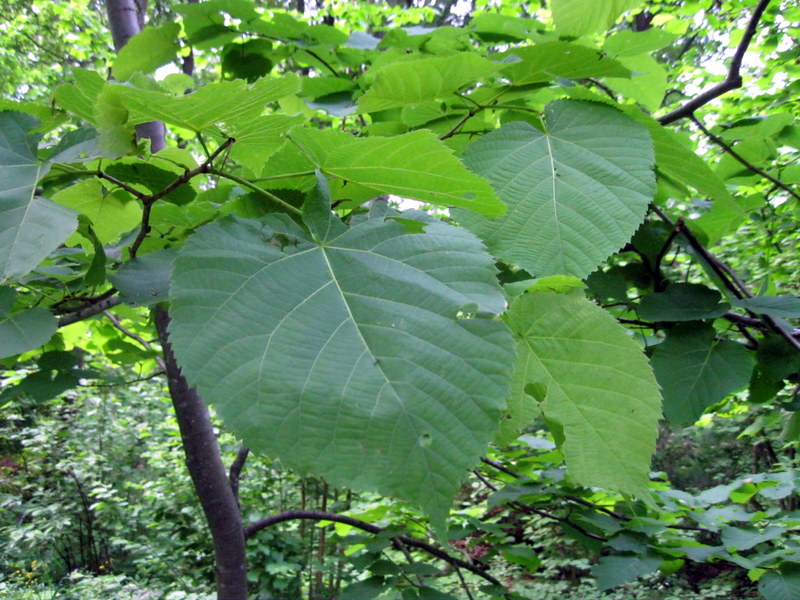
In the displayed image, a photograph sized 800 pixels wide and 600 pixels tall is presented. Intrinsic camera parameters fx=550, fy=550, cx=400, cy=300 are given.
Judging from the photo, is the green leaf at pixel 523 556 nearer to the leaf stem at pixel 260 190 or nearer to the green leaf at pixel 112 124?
the leaf stem at pixel 260 190

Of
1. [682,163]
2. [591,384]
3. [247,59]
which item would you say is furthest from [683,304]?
[247,59]

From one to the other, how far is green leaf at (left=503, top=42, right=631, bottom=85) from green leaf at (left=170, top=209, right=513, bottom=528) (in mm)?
325

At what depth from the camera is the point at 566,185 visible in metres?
0.65

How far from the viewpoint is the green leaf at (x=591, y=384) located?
0.53 metres

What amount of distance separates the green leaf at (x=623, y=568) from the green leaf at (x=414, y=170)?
4.13 feet

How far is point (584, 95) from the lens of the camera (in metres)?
0.74

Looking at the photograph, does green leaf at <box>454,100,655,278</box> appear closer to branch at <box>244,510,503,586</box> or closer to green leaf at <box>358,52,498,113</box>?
green leaf at <box>358,52,498,113</box>

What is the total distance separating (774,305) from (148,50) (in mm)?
1477

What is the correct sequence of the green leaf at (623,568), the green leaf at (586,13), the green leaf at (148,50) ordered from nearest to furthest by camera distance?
the green leaf at (586,13), the green leaf at (148,50), the green leaf at (623,568)

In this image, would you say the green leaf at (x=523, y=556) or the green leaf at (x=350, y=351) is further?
the green leaf at (x=523, y=556)

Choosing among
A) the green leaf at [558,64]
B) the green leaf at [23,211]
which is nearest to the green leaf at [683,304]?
the green leaf at [558,64]

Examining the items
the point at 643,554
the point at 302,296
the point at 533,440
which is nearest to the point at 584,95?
the point at 302,296

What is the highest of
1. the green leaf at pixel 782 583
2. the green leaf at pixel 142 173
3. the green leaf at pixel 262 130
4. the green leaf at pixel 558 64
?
the green leaf at pixel 558 64

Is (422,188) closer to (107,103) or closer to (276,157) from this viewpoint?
(276,157)
